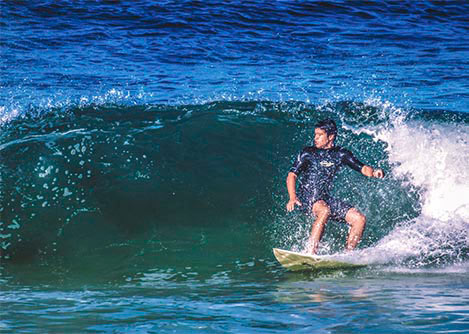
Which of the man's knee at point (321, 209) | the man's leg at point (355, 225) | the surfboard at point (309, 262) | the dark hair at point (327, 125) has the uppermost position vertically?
the dark hair at point (327, 125)

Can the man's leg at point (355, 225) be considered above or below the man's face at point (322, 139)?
below

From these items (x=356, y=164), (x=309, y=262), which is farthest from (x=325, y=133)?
Answer: (x=309, y=262)

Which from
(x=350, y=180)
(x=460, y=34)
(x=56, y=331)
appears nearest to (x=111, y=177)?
(x=350, y=180)

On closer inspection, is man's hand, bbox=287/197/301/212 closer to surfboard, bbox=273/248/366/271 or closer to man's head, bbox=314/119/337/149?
surfboard, bbox=273/248/366/271

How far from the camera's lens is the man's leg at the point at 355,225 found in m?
7.53

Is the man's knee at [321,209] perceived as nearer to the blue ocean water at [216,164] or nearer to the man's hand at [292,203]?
the man's hand at [292,203]

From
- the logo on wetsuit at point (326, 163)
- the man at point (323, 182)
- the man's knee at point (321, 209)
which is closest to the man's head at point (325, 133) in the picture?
the man at point (323, 182)

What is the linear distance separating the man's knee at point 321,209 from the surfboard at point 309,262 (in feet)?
1.85

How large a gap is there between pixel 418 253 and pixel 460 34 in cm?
1406

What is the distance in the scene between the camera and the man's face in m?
7.73

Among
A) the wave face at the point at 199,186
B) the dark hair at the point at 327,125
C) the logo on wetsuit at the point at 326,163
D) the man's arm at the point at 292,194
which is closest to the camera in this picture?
the man's arm at the point at 292,194

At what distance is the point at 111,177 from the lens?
10.2 metres

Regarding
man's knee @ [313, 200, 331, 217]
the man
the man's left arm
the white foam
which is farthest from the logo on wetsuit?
the white foam

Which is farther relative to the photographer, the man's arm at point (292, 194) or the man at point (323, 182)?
the man at point (323, 182)
